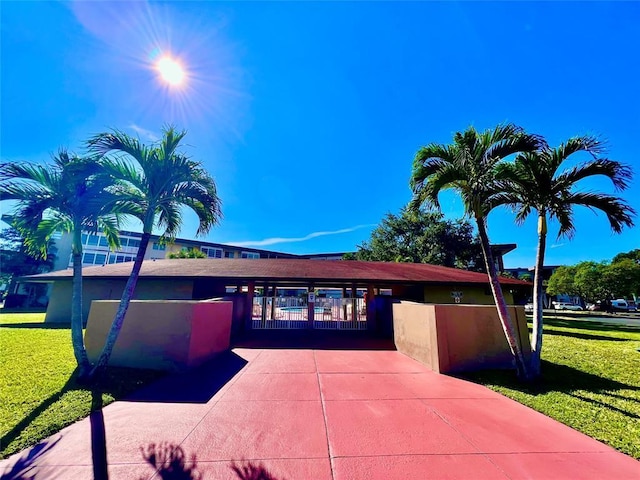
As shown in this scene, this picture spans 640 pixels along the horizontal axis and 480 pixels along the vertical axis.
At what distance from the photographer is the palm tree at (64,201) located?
606 cm

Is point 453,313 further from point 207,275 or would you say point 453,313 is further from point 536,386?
point 207,275

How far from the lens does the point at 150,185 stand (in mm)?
6656

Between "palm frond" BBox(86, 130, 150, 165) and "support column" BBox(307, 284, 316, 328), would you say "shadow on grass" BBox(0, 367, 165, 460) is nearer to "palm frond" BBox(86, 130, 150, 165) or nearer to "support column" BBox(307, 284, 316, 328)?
"palm frond" BBox(86, 130, 150, 165)

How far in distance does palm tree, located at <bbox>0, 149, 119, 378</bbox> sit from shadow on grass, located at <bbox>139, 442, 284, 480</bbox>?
392 centimetres

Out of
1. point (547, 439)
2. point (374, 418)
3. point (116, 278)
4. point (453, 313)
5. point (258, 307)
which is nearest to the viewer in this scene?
point (547, 439)

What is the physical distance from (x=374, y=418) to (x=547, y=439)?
2.59m

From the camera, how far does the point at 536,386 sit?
6.51 meters

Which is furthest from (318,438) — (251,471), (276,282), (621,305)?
(621,305)

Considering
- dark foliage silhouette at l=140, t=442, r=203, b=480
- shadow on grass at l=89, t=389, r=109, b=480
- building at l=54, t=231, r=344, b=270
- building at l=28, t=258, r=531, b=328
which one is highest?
building at l=54, t=231, r=344, b=270

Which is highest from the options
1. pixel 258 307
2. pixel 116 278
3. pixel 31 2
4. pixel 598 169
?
pixel 31 2

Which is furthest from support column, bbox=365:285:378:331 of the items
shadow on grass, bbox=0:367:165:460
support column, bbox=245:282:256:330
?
shadow on grass, bbox=0:367:165:460

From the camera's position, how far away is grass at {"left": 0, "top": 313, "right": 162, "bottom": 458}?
13.1 feet

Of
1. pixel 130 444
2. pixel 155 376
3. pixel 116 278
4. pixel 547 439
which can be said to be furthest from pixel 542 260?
Answer: pixel 116 278

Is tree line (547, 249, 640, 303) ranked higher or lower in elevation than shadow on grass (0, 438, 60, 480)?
higher
